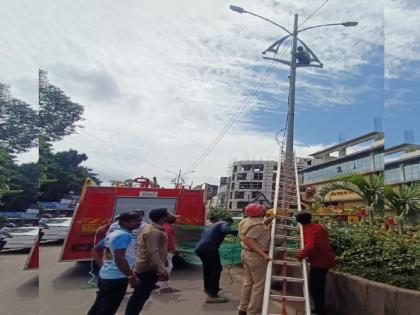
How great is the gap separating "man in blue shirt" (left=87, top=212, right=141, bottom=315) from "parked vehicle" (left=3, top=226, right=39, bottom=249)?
81cm

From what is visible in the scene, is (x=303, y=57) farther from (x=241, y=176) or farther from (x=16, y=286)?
(x=241, y=176)

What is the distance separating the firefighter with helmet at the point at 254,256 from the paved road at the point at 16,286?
7.01 ft

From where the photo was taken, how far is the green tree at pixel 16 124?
8.73 feet

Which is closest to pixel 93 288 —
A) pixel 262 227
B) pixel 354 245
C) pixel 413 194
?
pixel 262 227

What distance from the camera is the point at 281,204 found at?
6.51 m

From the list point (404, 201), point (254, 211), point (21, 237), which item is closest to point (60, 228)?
point (254, 211)

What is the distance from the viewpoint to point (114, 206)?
7000mm

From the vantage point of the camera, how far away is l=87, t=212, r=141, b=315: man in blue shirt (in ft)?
11.3

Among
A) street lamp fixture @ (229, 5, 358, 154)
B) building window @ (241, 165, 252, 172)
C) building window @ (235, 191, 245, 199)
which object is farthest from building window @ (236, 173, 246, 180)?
street lamp fixture @ (229, 5, 358, 154)

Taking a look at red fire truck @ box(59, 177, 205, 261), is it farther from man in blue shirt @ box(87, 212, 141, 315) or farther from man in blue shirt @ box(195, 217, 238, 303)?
man in blue shirt @ box(87, 212, 141, 315)

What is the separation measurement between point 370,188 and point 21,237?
464cm

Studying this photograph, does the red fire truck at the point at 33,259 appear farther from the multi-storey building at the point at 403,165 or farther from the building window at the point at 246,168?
the building window at the point at 246,168

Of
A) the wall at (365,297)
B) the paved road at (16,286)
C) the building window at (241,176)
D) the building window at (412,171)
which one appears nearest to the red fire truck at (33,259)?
the paved road at (16,286)

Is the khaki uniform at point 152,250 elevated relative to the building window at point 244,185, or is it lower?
lower
